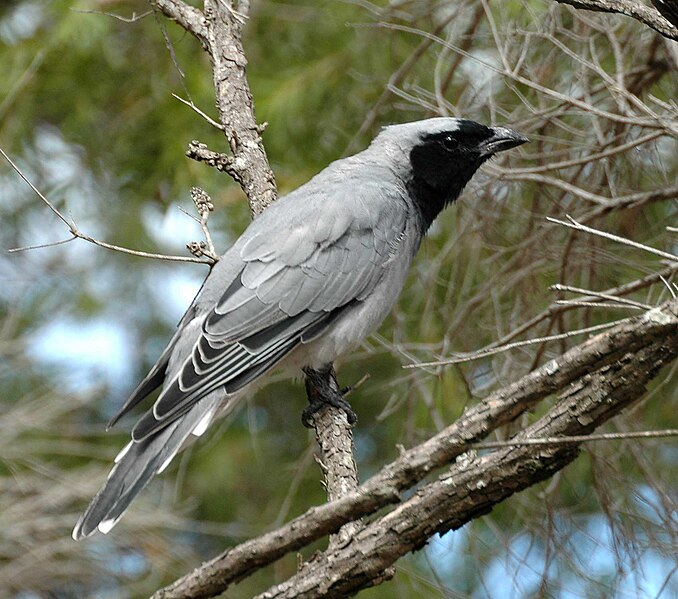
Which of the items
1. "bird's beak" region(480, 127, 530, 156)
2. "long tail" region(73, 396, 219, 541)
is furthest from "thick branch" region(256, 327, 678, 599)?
"bird's beak" region(480, 127, 530, 156)

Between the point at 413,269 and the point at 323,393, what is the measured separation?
4.03ft

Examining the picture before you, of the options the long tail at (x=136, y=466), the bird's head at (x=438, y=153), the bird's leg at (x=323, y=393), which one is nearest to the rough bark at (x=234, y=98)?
the bird's head at (x=438, y=153)

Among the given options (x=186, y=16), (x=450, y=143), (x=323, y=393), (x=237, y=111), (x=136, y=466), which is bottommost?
(x=136, y=466)

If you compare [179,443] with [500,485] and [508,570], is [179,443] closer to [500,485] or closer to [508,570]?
[508,570]

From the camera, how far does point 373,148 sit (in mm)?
4613

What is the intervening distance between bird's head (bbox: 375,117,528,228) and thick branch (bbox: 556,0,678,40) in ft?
5.00

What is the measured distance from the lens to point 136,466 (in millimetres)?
3557

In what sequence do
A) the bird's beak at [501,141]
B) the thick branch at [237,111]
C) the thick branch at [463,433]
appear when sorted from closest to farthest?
the thick branch at [463,433]
the bird's beak at [501,141]
the thick branch at [237,111]

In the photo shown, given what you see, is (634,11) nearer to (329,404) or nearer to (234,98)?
(329,404)

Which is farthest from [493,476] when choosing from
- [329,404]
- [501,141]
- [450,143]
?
[450,143]

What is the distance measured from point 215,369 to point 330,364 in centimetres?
60

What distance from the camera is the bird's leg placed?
3885 millimetres

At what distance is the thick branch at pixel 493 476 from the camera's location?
2.34 meters

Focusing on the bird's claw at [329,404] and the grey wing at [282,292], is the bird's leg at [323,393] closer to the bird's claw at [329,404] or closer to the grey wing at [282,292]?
the bird's claw at [329,404]
